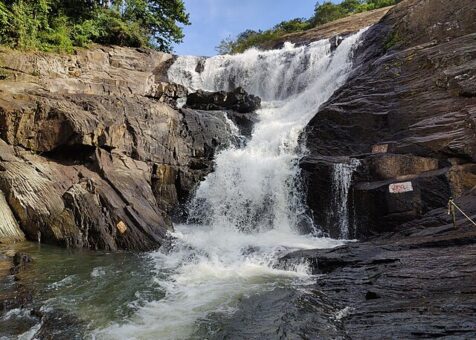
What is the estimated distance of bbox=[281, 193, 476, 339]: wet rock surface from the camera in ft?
17.2

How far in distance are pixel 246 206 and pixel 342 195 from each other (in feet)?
13.0

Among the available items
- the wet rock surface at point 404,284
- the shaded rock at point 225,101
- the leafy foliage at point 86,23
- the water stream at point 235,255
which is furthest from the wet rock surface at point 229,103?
the wet rock surface at point 404,284

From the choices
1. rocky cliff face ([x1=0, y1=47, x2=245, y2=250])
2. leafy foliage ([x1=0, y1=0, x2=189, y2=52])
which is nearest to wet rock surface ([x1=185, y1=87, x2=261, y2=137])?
rocky cliff face ([x1=0, y1=47, x2=245, y2=250])

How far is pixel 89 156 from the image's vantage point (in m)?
13.5

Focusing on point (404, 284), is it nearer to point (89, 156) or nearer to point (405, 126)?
point (405, 126)

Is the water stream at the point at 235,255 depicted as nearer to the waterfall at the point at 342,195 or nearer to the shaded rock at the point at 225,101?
the waterfall at the point at 342,195

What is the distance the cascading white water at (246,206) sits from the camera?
7574 millimetres

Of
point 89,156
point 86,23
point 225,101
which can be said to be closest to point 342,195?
point 89,156

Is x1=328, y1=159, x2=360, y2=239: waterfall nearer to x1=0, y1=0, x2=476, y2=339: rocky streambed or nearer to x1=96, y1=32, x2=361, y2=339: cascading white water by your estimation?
x1=0, y1=0, x2=476, y2=339: rocky streambed

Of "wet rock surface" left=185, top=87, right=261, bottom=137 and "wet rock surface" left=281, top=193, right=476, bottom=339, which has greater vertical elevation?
"wet rock surface" left=185, top=87, right=261, bottom=137

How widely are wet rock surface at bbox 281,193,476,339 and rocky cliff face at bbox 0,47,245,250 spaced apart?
602 centimetres

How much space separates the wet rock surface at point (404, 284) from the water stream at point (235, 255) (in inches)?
30.0

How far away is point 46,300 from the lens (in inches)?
291

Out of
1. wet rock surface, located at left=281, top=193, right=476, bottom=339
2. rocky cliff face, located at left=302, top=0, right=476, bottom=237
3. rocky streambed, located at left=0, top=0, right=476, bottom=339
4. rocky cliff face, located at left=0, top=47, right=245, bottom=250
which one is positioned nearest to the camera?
wet rock surface, located at left=281, top=193, right=476, bottom=339
